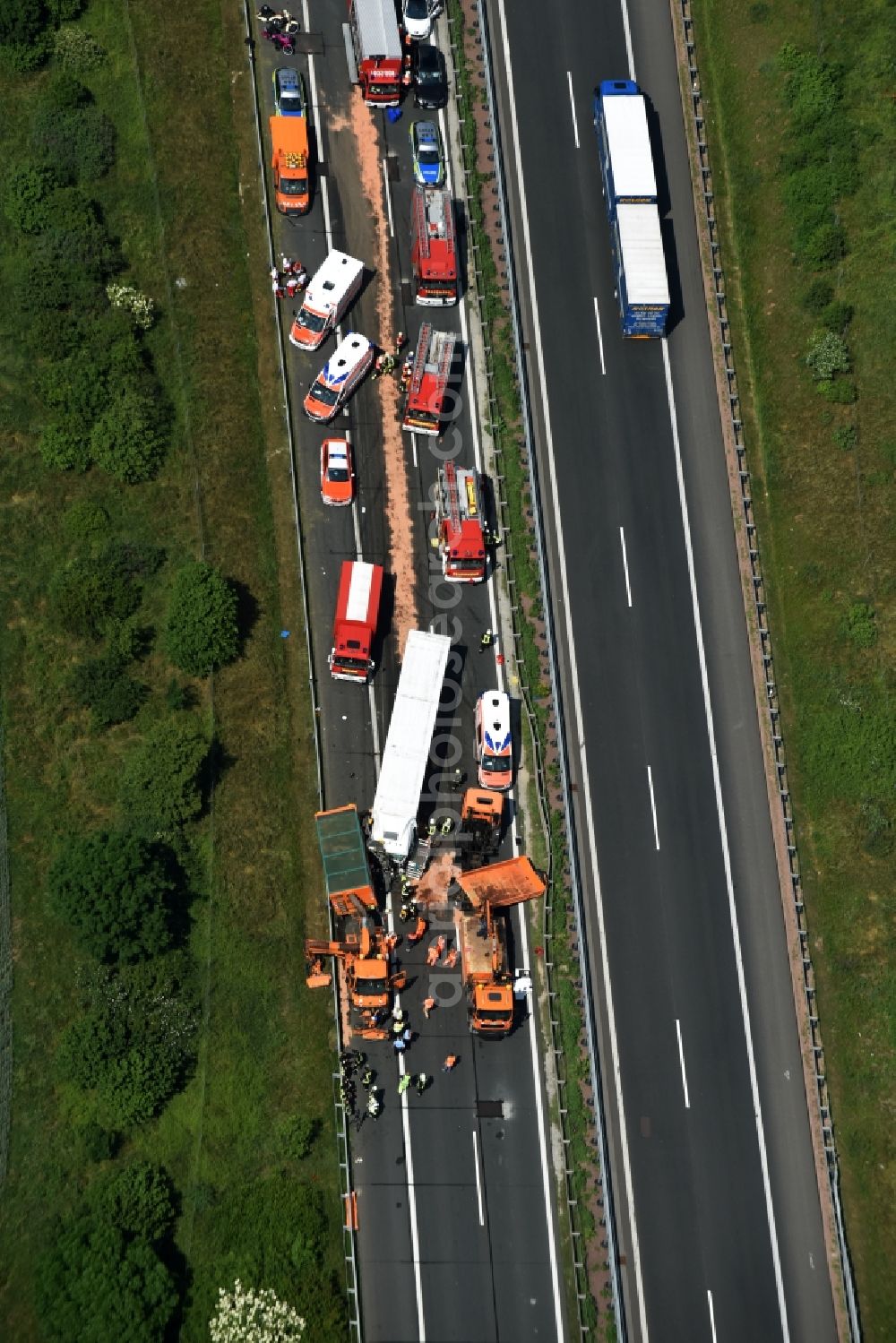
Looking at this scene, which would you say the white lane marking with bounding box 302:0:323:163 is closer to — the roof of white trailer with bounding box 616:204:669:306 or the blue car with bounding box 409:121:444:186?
the blue car with bounding box 409:121:444:186

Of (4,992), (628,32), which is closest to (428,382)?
(628,32)

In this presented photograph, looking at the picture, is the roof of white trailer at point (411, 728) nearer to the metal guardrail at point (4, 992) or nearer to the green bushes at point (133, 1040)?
the green bushes at point (133, 1040)

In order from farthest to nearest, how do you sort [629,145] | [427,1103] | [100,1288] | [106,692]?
[629,145], [106,692], [427,1103], [100,1288]

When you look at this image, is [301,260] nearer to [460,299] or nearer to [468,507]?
[460,299]

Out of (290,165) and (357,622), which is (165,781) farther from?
(290,165)

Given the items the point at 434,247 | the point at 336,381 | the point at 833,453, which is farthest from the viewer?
the point at 434,247

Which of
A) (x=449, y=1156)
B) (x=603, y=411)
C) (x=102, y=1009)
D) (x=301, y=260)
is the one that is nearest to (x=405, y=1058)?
(x=449, y=1156)
